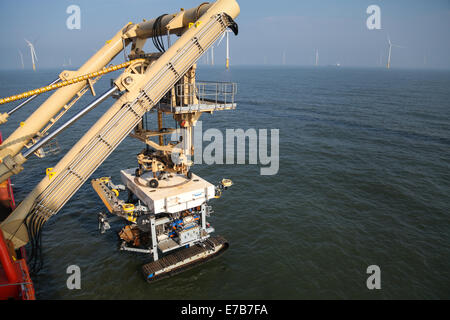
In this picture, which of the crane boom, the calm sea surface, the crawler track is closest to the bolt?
the crane boom

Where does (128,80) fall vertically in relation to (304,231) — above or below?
above

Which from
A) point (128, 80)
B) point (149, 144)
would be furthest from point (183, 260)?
point (128, 80)

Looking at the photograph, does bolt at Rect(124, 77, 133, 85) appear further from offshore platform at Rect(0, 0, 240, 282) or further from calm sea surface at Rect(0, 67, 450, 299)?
calm sea surface at Rect(0, 67, 450, 299)

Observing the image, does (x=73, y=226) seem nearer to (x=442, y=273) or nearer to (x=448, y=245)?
(x=442, y=273)

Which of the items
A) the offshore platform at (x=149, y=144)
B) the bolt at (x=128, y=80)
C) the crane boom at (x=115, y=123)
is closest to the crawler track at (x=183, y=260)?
the offshore platform at (x=149, y=144)

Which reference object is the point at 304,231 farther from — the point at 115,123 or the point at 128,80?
the point at 128,80

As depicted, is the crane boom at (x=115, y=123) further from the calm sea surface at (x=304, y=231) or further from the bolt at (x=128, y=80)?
the calm sea surface at (x=304, y=231)
